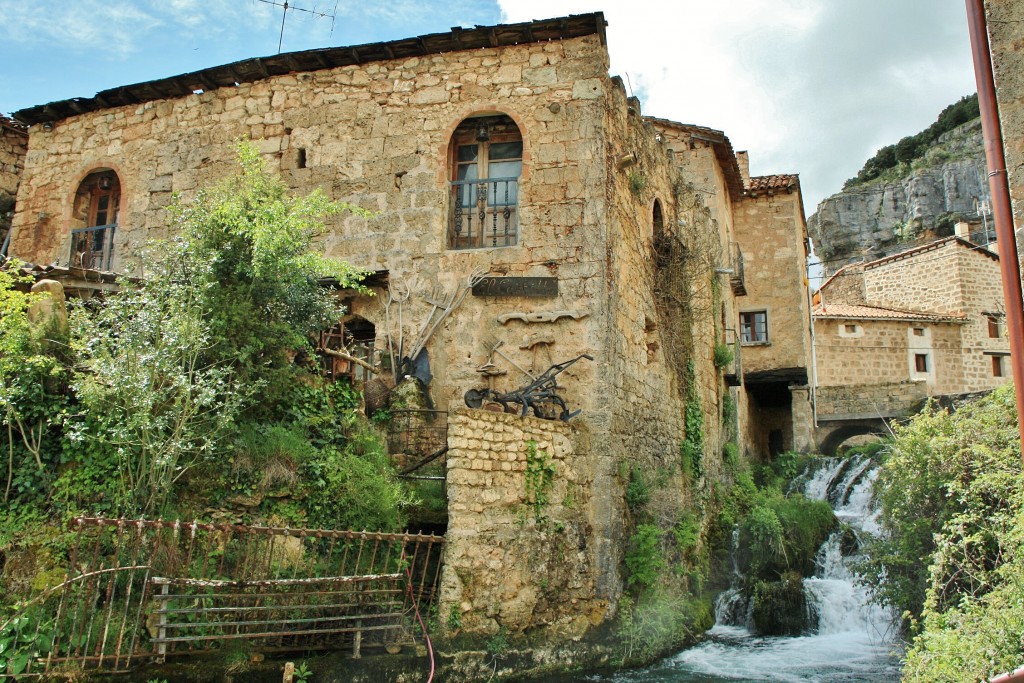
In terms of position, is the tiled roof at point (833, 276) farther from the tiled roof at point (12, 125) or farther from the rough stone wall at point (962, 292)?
the tiled roof at point (12, 125)

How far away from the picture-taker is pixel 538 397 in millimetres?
9508

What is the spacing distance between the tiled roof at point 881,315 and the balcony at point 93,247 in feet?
70.2

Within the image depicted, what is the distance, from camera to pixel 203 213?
30.5ft

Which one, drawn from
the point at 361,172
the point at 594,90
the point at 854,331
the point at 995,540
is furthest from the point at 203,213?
the point at 854,331

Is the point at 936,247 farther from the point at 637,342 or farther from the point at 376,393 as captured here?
the point at 376,393

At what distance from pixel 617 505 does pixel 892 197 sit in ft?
115

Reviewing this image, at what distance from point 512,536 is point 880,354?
23.0 m

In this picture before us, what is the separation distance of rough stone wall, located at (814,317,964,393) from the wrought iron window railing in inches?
754

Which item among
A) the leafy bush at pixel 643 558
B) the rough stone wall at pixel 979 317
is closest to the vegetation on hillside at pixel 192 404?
the leafy bush at pixel 643 558

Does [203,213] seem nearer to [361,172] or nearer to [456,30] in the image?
[361,172]

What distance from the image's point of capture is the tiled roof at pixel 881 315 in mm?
27469

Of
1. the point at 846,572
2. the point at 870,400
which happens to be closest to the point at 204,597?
the point at 846,572

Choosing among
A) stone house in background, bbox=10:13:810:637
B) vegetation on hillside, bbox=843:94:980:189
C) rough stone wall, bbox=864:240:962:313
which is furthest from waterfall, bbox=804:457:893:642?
vegetation on hillside, bbox=843:94:980:189

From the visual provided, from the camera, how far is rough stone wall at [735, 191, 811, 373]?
71.0 feet
